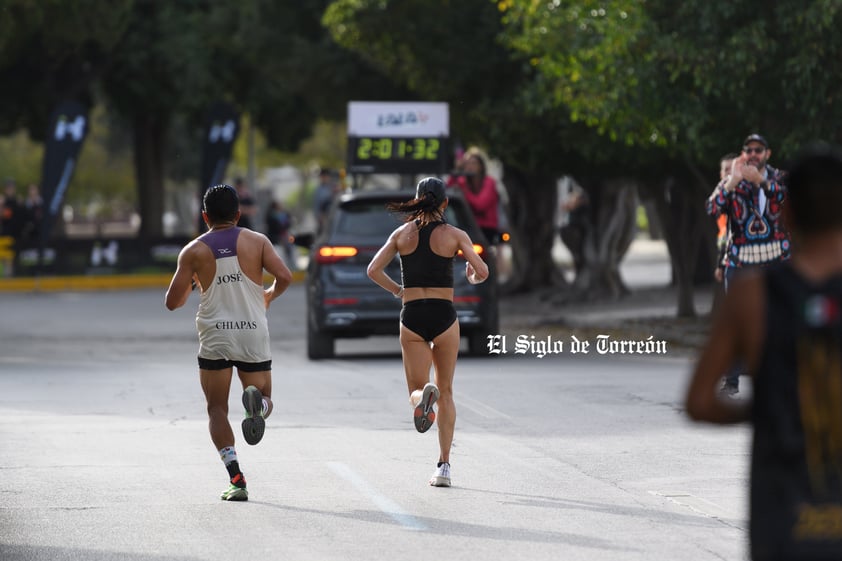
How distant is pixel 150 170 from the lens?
4394 centimetres

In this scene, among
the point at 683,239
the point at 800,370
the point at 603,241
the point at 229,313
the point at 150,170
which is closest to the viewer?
the point at 800,370

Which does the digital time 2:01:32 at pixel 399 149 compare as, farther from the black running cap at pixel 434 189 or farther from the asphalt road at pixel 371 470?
the black running cap at pixel 434 189

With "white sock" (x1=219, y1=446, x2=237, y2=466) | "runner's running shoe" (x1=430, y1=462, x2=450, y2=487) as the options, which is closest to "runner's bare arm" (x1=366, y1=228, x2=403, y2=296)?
"runner's running shoe" (x1=430, y1=462, x2=450, y2=487)

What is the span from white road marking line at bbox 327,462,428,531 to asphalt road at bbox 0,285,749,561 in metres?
0.02

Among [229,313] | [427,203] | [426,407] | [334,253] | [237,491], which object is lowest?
[237,491]

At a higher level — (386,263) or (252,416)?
(386,263)

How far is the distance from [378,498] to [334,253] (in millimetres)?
8946

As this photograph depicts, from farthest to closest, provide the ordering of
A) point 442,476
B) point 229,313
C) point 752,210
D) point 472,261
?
point 752,210 < point 472,261 < point 442,476 < point 229,313

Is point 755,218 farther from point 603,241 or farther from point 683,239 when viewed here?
point 603,241

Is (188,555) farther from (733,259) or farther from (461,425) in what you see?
(733,259)

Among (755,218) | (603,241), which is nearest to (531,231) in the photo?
(603,241)

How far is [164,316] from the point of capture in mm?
26703

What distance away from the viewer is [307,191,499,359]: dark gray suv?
58.4ft

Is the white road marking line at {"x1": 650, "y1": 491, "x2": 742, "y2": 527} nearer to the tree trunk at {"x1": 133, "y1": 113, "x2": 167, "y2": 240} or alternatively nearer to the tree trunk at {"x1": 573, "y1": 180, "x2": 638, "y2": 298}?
the tree trunk at {"x1": 573, "y1": 180, "x2": 638, "y2": 298}
